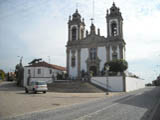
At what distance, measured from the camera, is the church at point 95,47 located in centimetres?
3922

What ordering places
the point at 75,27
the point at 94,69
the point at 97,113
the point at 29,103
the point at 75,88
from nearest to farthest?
the point at 97,113 → the point at 29,103 → the point at 75,88 → the point at 94,69 → the point at 75,27

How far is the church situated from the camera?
3922 centimetres

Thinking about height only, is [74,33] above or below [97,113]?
above

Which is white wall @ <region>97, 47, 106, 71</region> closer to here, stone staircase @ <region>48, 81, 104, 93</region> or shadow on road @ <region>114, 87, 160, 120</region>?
stone staircase @ <region>48, 81, 104, 93</region>

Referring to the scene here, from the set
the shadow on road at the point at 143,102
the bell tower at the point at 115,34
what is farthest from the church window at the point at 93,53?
the shadow on road at the point at 143,102

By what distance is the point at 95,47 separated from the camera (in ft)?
135

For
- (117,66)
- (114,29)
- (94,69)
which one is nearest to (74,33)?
(114,29)

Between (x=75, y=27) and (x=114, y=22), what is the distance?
32.5ft

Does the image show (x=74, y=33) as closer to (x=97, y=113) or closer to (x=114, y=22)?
(x=114, y=22)

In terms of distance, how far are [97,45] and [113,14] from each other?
28.0ft

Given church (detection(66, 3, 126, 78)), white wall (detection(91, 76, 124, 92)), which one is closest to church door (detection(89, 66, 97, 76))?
church (detection(66, 3, 126, 78))

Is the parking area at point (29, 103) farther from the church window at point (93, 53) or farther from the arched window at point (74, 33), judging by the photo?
the arched window at point (74, 33)

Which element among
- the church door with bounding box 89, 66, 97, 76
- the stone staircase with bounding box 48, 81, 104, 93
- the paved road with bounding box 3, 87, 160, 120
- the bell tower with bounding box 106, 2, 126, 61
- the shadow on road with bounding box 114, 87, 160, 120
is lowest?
the stone staircase with bounding box 48, 81, 104, 93

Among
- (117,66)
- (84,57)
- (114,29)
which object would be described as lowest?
(117,66)
